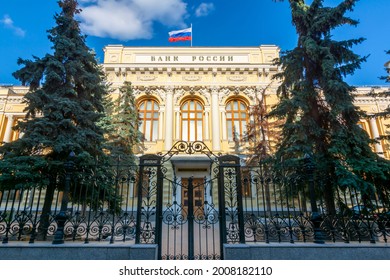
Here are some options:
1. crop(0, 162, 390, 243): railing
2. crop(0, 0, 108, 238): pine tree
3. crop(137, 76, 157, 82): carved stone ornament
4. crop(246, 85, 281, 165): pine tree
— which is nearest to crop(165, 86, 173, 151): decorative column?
crop(137, 76, 157, 82): carved stone ornament

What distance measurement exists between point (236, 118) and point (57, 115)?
542 inches

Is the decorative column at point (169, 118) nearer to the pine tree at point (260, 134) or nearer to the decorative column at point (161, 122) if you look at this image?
the decorative column at point (161, 122)

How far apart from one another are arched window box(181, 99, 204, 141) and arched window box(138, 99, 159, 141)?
2.18 meters

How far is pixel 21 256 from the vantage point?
454 centimetres

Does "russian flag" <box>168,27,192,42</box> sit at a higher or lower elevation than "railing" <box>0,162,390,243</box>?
higher

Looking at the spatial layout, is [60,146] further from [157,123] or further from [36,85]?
[157,123]

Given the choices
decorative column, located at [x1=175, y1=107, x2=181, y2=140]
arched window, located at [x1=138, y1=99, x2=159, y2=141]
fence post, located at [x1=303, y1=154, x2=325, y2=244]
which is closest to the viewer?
fence post, located at [x1=303, y1=154, x2=325, y2=244]

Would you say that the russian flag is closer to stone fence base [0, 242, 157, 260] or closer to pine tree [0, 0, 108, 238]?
pine tree [0, 0, 108, 238]

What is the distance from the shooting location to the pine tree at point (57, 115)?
6.79m

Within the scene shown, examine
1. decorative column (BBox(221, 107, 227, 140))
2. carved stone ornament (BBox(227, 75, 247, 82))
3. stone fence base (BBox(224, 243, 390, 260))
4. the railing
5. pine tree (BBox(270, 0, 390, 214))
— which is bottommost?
stone fence base (BBox(224, 243, 390, 260))

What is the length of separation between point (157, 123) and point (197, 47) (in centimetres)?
752

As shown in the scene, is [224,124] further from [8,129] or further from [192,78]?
[8,129]

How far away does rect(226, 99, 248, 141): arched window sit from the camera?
1838 cm
